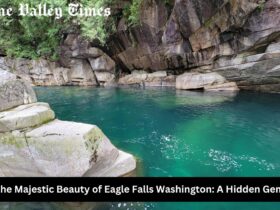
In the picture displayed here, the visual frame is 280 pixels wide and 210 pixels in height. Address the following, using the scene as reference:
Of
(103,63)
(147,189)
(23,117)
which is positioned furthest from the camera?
(103,63)

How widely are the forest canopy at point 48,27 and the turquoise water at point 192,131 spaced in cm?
772

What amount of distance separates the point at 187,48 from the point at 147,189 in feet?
64.5

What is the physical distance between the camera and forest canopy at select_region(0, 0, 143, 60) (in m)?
24.9

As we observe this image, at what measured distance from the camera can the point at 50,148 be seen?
7465mm

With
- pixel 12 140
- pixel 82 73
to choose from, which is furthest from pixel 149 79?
pixel 12 140

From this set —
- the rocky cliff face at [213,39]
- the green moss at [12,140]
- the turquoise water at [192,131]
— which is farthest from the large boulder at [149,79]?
the green moss at [12,140]

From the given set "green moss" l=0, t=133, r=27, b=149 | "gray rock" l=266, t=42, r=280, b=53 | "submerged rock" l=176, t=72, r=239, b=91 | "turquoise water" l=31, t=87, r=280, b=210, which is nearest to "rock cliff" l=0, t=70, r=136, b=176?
"green moss" l=0, t=133, r=27, b=149

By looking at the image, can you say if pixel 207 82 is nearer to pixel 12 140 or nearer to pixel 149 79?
pixel 149 79

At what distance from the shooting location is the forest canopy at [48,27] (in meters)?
24.9

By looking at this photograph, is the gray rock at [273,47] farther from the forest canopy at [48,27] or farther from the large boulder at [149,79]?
the forest canopy at [48,27]

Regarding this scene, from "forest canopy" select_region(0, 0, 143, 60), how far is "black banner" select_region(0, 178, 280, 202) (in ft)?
66.6

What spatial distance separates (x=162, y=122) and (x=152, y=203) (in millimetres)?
7676

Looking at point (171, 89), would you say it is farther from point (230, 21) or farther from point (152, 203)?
point (152, 203)

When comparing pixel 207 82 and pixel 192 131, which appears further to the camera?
pixel 207 82
